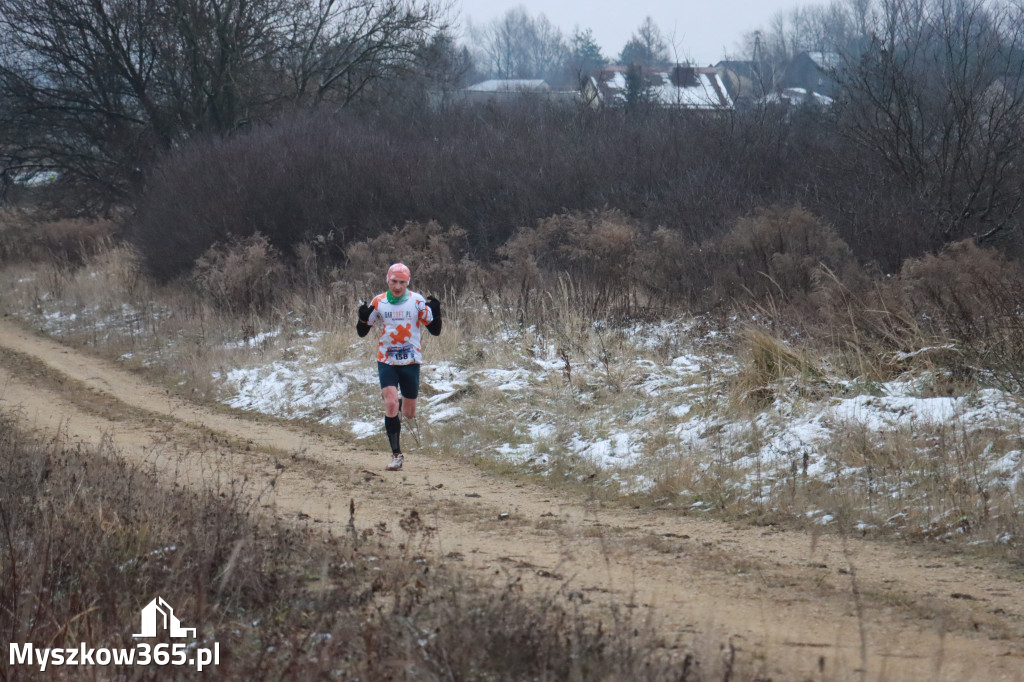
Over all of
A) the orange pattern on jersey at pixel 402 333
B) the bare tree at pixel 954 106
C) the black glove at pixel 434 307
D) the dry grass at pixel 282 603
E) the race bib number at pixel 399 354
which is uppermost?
the bare tree at pixel 954 106

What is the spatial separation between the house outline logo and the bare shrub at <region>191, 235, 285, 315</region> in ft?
38.3

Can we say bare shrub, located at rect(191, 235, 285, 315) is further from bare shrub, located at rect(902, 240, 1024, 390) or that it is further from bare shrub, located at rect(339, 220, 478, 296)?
bare shrub, located at rect(902, 240, 1024, 390)

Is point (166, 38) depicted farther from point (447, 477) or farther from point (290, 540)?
point (290, 540)

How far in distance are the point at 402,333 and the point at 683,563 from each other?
379cm

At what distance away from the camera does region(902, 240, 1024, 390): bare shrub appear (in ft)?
26.9

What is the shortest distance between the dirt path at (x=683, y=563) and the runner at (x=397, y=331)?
0.68 metres

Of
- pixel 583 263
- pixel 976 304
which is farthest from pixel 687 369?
pixel 583 263

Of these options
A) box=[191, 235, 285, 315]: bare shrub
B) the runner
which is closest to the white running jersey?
the runner

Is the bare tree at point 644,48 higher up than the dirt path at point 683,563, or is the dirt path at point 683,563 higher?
the bare tree at point 644,48

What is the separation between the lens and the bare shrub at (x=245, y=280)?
16219 mm

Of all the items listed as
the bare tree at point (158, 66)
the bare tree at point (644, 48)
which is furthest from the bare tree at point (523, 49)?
the bare tree at point (158, 66)

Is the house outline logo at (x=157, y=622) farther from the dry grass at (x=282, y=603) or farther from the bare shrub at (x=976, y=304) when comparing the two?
the bare shrub at (x=976, y=304)

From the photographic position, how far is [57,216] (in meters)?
27.2

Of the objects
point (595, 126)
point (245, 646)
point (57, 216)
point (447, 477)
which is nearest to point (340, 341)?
point (447, 477)
